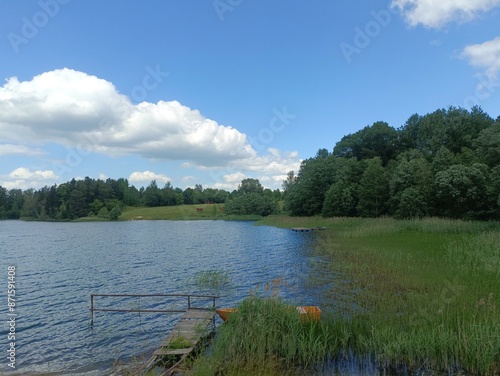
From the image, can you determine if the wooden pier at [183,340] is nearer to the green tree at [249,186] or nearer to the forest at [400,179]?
the forest at [400,179]

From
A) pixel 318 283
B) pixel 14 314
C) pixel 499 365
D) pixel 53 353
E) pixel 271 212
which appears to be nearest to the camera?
pixel 499 365

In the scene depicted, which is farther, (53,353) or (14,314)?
(14,314)

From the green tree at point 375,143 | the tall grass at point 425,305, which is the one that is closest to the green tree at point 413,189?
the tall grass at point 425,305

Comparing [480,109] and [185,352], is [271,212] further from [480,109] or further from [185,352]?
[185,352]

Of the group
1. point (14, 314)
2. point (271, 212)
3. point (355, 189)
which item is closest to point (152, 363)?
point (14, 314)

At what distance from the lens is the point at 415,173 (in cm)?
5866

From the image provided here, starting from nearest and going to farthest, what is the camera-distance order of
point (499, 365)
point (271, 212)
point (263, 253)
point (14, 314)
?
point (499, 365), point (14, 314), point (263, 253), point (271, 212)

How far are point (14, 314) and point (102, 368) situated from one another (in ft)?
31.0

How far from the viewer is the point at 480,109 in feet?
258

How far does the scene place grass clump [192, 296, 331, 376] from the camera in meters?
9.79

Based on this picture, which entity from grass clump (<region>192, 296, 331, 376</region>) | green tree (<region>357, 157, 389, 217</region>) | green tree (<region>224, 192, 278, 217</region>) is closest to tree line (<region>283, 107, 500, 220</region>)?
green tree (<region>357, 157, 389, 217</region>)

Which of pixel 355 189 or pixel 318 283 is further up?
pixel 355 189

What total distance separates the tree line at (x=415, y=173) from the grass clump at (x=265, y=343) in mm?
35486

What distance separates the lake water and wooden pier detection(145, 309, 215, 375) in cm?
123
